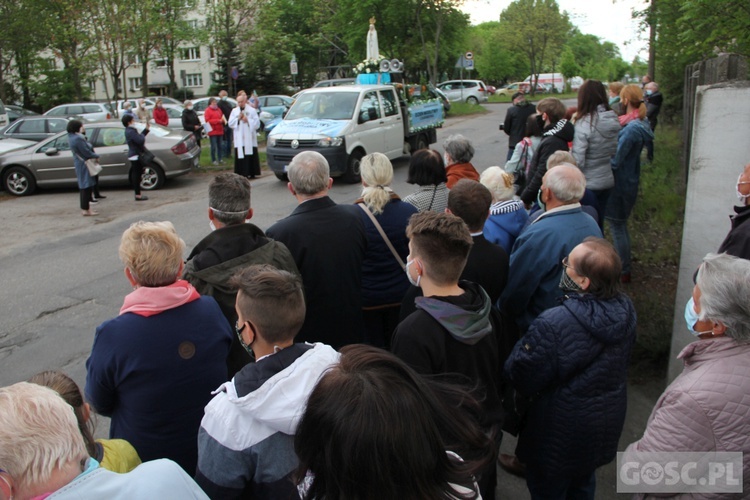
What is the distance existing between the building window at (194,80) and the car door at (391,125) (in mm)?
55620

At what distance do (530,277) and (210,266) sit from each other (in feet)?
6.16

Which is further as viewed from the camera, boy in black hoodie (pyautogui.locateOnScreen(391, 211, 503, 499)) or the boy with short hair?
boy in black hoodie (pyautogui.locateOnScreen(391, 211, 503, 499))

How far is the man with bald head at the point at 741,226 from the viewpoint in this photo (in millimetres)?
3418

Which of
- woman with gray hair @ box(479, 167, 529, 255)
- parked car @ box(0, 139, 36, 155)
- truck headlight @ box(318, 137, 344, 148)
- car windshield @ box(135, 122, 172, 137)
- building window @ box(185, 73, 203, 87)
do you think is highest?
building window @ box(185, 73, 203, 87)

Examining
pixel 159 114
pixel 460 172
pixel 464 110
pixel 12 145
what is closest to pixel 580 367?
pixel 460 172

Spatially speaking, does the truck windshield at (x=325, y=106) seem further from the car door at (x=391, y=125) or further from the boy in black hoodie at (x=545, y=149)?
the boy in black hoodie at (x=545, y=149)

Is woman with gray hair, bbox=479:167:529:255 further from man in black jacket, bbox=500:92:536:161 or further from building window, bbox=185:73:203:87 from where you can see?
building window, bbox=185:73:203:87

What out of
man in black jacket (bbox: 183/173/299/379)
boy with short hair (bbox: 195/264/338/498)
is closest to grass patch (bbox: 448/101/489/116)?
man in black jacket (bbox: 183/173/299/379)

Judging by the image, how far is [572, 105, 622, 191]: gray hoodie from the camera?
6.29 metres

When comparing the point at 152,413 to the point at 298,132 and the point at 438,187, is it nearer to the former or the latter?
the point at 438,187

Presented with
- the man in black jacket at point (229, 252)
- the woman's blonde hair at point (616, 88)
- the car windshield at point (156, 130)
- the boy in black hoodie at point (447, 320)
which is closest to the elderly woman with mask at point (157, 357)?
the man in black jacket at point (229, 252)

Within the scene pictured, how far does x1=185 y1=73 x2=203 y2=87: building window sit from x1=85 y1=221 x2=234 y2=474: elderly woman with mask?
222ft

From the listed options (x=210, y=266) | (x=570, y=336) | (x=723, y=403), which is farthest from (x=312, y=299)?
(x=723, y=403)

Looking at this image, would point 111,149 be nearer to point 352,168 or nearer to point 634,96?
point 352,168
